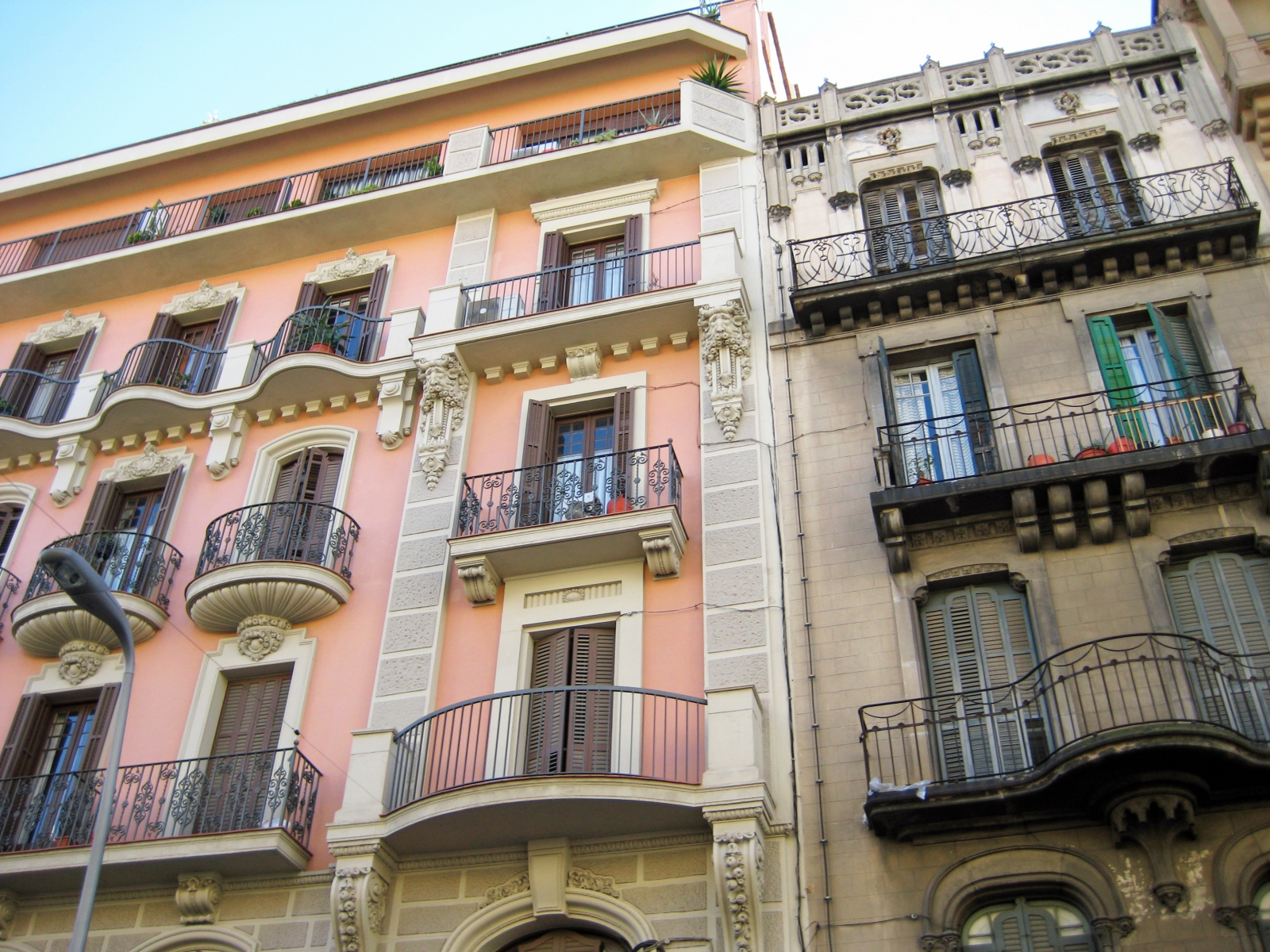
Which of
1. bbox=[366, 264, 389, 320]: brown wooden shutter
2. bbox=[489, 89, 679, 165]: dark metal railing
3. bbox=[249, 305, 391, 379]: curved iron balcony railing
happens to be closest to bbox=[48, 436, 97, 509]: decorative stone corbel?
bbox=[249, 305, 391, 379]: curved iron balcony railing

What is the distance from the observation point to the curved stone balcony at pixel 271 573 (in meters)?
15.5

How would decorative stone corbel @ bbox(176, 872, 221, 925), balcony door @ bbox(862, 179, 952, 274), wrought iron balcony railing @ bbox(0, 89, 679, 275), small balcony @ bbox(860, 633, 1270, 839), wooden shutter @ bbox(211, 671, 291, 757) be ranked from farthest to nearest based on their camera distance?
wrought iron balcony railing @ bbox(0, 89, 679, 275) → balcony door @ bbox(862, 179, 952, 274) → wooden shutter @ bbox(211, 671, 291, 757) → decorative stone corbel @ bbox(176, 872, 221, 925) → small balcony @ bbox(860, 633, 1270, 839)

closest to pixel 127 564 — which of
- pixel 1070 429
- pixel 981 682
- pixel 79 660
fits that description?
pixel 79 660

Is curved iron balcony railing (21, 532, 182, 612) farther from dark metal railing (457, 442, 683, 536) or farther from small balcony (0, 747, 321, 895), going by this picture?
dark metal railing (457, 442, 683, 536)

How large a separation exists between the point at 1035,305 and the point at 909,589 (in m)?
4.59

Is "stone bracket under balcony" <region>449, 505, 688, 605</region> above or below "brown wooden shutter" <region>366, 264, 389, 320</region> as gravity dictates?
below

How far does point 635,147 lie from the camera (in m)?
19.0

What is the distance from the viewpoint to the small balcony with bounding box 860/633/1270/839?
10.6m

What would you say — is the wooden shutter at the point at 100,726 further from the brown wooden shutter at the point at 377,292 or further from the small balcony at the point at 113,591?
the brown wooden shutter at the point at 377,292

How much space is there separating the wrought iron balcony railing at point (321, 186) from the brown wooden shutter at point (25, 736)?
8.69 m

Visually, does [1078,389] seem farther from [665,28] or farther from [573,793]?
[665,28]

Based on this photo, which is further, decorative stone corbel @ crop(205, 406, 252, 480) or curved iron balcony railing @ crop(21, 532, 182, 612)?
decorative stone corbel @ crop(205, 406, 252, 480)

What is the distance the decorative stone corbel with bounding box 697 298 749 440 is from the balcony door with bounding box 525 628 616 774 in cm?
328

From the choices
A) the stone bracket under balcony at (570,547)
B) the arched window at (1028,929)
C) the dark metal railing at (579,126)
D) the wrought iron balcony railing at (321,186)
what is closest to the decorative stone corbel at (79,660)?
the stone bracket under balcony at (570,547)
